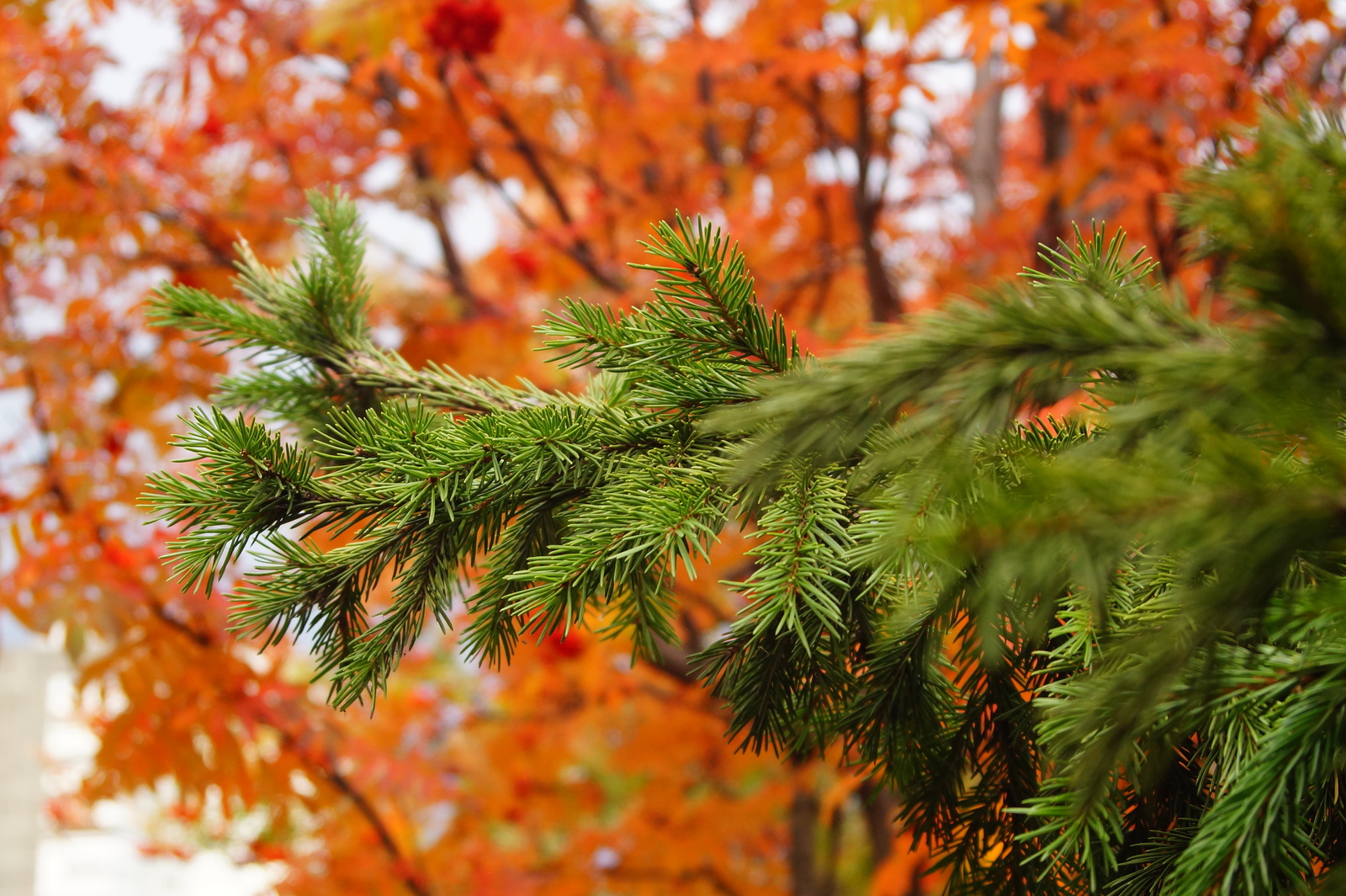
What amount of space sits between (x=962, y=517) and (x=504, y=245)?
10.5ft

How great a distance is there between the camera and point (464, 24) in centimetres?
210

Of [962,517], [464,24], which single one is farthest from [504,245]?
[962,517]

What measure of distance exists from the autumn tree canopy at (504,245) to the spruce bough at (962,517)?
91cm

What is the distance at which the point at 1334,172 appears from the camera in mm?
331

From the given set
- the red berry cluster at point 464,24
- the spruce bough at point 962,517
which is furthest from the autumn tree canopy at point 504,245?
the spruce bough at point 962,517

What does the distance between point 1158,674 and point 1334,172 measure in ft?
0.63

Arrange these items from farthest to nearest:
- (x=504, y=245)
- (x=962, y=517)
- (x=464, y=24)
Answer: (x=504, y=245)
(x=464, y=24)
(x=962, y=517)

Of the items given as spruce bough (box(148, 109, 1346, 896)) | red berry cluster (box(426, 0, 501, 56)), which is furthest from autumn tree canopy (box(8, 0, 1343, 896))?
spruce bough (box(148, 109, 1346, 896))

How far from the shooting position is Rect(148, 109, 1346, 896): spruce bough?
0.30 meters

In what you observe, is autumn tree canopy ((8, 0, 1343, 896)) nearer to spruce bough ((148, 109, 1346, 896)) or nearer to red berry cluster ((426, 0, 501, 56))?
red berry cluster ((426, 0, 501, 56))

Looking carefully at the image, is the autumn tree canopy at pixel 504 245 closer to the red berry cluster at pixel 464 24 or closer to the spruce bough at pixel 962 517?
the red berry cluster at pixel 464 24

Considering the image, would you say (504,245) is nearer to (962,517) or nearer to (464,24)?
(464,24)

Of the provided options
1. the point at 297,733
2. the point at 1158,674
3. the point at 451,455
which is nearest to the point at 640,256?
the point at 297,733

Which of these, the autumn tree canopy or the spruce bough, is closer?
the spruce bough
